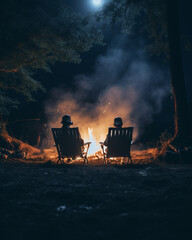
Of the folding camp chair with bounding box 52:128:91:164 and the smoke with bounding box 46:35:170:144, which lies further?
the smoke with bounding box 46:35:170:144

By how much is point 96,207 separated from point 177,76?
4899 mm

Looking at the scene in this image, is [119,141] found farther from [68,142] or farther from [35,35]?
[35,35]

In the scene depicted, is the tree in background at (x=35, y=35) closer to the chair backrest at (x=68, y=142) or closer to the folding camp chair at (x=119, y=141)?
the chair backrest at (x=68, y=142)

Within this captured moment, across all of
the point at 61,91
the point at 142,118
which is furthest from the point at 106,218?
the point at 61,91

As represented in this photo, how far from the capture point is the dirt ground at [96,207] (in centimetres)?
155

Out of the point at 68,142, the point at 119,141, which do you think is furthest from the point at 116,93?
the point at 68,142

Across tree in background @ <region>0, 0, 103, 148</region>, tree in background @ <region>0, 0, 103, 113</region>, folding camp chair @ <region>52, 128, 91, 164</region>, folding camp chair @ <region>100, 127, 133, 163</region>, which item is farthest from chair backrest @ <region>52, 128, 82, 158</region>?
tree in background @ <region>0, 0, 103, 113</region>

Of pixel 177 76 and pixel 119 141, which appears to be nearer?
pixel 119 141

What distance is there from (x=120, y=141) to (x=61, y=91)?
1123 cm

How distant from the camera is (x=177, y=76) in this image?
545cm

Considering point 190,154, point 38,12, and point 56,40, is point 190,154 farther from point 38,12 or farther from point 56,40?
point 38,12

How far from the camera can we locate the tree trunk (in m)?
5.39

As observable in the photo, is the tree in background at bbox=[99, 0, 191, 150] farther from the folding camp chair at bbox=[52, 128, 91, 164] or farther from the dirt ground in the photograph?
the folding camp chair at bbox=[52, 128, 91, 164]

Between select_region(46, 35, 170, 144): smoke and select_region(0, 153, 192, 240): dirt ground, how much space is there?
345 inches
